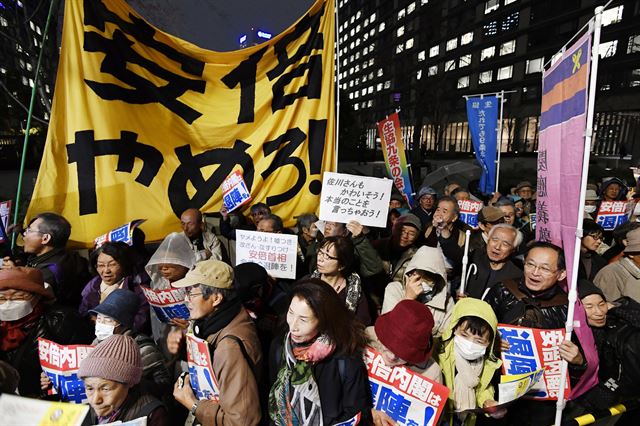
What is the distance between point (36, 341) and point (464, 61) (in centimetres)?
5924

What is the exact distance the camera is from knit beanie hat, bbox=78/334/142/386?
1.70 meters

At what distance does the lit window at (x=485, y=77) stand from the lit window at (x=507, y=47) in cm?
282

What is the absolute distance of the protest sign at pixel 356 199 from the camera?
3751 millimetres

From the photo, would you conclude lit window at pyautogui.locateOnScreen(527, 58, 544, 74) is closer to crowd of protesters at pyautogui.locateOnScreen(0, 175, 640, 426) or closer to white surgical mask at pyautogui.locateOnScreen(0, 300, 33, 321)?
crowd of protesters at pyautogui.locateOnScreen(0, 175, 640, 426)

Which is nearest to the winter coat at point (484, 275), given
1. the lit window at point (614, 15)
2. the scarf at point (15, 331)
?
the scarf at point (15, 331)

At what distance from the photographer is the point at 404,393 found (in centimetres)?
189

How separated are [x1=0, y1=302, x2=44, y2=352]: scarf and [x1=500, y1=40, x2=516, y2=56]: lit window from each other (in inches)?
2126

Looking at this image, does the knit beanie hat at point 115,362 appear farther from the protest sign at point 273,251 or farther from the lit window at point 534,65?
the lit window at point 534,65

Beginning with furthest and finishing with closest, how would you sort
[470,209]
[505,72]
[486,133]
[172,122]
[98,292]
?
[505,72], [486,133], [470,209], [172,122], [98,292]

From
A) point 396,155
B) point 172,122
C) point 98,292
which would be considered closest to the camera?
point 98,292

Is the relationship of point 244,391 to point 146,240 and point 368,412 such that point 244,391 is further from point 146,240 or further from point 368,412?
point 146,240

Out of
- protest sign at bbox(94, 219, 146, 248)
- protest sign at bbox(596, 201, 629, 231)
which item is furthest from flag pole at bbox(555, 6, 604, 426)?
protest sign at bbox(596, 201, 629, 231)

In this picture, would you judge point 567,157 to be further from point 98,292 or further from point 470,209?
point 470,209

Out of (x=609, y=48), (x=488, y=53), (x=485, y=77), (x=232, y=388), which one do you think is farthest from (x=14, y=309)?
(x=488, y=53)
